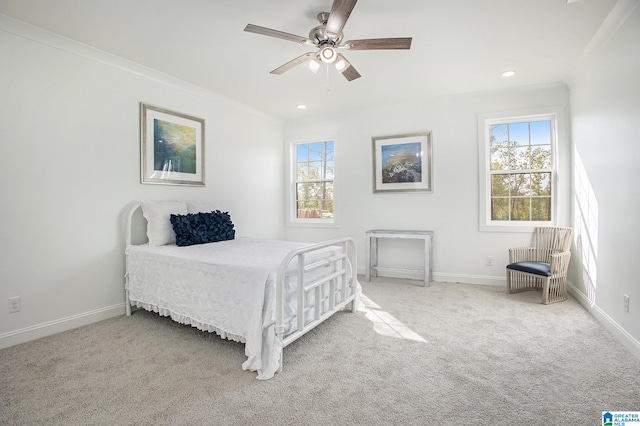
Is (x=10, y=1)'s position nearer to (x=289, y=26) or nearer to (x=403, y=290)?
(x=289, y=26)

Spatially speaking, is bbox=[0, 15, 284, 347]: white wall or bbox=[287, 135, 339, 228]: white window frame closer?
bbox=[0, 15, 284, 347]: white wall

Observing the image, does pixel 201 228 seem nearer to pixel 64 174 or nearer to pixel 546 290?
pixel 64 174

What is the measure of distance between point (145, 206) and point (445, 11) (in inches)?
125

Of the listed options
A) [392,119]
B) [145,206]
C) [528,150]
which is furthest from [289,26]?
[528,150]

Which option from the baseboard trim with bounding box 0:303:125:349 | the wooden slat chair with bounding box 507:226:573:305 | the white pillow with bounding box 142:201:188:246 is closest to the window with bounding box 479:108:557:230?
the wooden slat chair with bounding box 507:226:573:305

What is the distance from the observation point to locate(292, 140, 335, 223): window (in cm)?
523

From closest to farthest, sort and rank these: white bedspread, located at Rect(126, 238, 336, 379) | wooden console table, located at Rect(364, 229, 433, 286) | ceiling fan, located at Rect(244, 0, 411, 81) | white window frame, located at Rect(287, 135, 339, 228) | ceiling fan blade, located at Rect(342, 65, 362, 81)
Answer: white bedspread, located at Rect(126, 238, 336, 379) < ceiling fan, located at Rect(244, 0, 411, 81) < ceiling fan blade, located at Rect(342, 65, 362, 81) < wooden console table, located at Rect(364, 229, 433, 286) < white window frame, located at Rect(287, 135, 339, 228)

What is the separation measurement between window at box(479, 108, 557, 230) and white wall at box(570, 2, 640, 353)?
0.51m

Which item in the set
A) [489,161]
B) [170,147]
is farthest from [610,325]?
[170,147]

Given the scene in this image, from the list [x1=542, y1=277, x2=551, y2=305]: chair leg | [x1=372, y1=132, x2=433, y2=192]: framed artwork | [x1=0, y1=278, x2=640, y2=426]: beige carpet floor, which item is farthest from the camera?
[x1=372, y1=132, x2=433, y2=192]: framed artwork

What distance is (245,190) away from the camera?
4680mm

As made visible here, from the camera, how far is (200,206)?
3.72 metres

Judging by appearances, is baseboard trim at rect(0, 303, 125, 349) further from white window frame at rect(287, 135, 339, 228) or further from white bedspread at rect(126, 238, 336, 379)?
white window frame at rect(287, 135, 339, 228)

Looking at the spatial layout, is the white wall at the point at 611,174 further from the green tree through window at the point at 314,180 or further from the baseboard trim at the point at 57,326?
the baseboard trim at the point at 57,326
